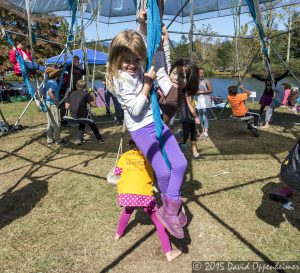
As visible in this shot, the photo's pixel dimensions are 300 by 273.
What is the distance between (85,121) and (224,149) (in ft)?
10.1

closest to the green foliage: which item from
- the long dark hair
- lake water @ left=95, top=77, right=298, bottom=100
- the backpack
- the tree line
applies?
the tree line

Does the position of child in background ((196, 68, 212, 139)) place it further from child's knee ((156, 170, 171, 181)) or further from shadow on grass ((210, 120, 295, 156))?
child's knee ((156, 170, 171, 181))

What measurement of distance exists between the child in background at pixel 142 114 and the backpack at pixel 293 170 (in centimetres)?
99

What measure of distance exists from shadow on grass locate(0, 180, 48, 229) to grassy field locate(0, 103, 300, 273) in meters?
0.01

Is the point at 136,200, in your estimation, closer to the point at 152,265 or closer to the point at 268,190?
the point at 152,265

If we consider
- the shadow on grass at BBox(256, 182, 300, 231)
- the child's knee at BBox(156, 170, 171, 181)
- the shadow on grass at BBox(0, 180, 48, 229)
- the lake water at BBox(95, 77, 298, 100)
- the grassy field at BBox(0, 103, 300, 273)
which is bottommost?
the lake water at BBox(95, 77, 298, 100)

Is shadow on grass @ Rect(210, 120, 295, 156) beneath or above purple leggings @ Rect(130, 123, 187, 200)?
beneath

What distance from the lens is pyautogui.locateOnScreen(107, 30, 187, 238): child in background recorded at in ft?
7.98

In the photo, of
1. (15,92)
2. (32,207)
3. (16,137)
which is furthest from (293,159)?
(15,92)

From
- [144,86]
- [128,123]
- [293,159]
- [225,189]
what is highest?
[144,86]

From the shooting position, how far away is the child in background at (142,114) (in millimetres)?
2434

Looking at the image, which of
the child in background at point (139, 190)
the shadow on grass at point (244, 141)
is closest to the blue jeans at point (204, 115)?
the shadow on grass at point (244, 141)

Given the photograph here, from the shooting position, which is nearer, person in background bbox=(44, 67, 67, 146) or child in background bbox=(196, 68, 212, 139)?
person in background bbox=(44, 67, 67, 146)

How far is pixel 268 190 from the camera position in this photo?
4.13 meters
